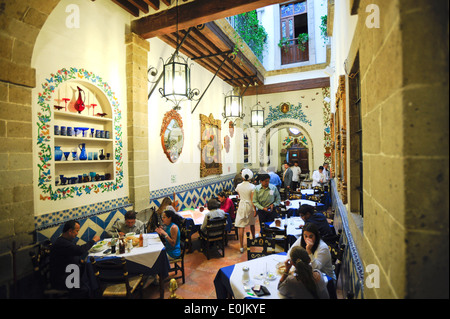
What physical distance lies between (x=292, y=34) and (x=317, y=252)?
9.96 m

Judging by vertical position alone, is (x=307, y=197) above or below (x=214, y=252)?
above

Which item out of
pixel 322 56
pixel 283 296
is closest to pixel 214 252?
pixel 283 296

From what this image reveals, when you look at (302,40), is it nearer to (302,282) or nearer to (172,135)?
(172,135)

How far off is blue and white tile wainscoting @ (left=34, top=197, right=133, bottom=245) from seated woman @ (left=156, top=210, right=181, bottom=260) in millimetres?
1047

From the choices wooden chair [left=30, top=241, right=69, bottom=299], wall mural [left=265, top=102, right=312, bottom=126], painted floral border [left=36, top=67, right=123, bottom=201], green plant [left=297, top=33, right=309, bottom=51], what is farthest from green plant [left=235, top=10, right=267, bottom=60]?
wooden chair [left=30, top=241, right=69, bottom=299]

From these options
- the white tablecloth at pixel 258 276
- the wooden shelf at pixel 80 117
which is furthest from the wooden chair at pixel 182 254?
the wooden shelf at pixel 80 117

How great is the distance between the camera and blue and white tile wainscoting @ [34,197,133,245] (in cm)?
323

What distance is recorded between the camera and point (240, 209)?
506 cm

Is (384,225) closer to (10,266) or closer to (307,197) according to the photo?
(10,266)

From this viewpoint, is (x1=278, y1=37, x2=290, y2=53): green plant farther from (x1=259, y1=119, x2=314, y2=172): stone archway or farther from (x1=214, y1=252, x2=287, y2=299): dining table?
(x1=214, y1=252, x2=287, y2=299): dining table

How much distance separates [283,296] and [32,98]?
387cm

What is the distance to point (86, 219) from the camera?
3.79m

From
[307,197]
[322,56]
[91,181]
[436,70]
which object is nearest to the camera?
[436,70]

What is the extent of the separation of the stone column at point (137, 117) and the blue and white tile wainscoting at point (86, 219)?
1.21 feet
